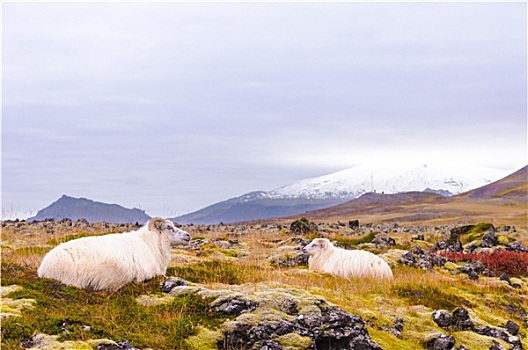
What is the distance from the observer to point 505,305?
18859mm

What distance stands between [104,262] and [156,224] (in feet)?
13.6

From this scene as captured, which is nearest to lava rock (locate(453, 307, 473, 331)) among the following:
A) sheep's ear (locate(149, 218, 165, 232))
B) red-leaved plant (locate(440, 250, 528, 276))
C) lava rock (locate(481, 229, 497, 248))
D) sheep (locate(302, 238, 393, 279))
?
sheep (locate(302, 238, 393, 279))

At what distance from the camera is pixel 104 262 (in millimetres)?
13742

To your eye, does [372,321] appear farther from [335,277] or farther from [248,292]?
[335,277]

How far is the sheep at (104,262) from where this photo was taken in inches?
528

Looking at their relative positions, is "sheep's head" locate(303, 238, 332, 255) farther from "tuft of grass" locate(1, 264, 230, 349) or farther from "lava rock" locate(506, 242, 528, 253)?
"lava rock" locate(506, 242, 528, 253)

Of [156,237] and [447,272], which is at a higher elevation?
[156,237]

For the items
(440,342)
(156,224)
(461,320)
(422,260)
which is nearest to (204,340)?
(440,342)

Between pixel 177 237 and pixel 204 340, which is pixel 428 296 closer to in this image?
pixel 177 237

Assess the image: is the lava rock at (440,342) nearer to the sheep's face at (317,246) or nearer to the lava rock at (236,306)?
the lava rock at (236,306)

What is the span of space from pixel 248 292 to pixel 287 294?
1.04m

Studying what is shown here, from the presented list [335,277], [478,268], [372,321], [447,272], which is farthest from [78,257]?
[478,268]

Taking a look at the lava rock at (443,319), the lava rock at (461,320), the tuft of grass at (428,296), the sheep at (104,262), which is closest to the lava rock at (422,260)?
the tuft of grass at (428,296)

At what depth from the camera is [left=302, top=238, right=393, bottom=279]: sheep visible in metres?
20.5
